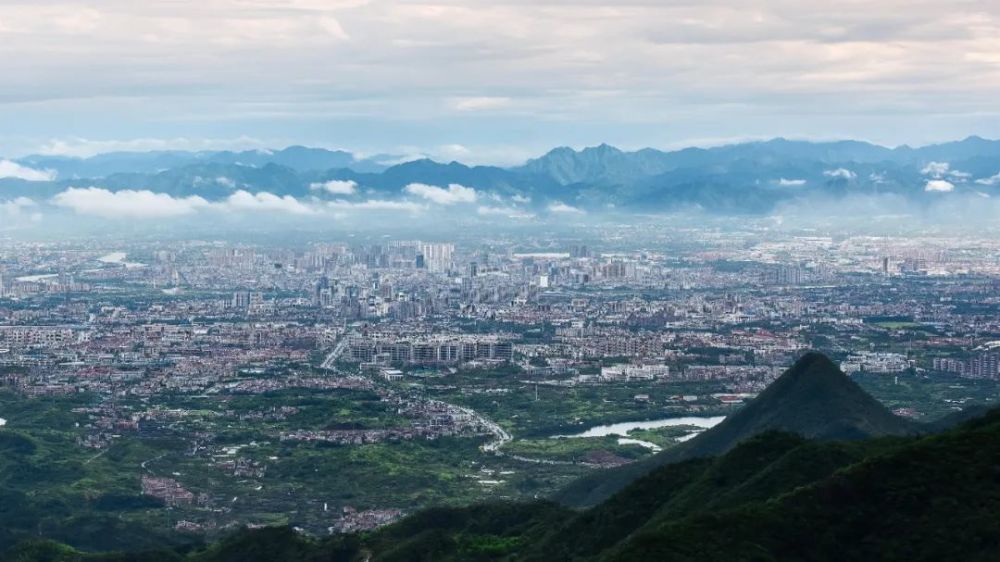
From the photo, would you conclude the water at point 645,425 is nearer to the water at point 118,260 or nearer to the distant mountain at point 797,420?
the distant mountain at point 797,420

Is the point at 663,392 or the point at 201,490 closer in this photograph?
the point at 201,490

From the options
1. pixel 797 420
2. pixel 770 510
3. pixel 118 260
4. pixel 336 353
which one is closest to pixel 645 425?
pixel 797 420

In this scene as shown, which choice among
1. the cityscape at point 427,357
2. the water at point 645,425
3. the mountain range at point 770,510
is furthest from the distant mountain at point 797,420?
the water at point 645,425

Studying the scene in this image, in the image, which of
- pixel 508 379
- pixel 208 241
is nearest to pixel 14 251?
pixel 208 241

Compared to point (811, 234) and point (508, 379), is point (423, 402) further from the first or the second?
point (811, 234)

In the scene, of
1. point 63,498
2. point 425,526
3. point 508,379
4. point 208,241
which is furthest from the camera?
point 208,241

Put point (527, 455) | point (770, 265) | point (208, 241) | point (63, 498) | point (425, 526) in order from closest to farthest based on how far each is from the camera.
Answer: point (425, 526)
point (63, 498)
point (527, 455)
point (770, 265)
point (208, 241)
